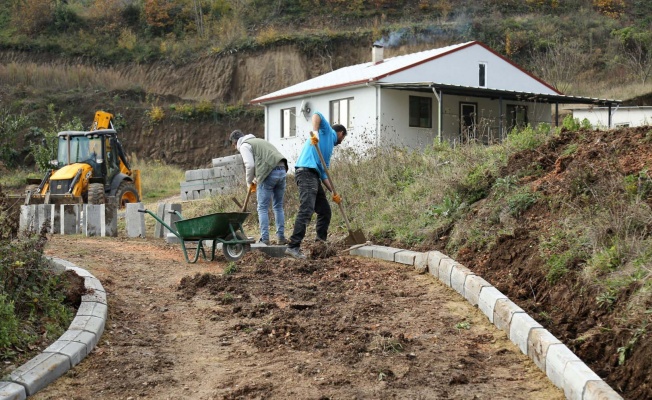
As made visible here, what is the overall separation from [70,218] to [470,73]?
19637 millimetres

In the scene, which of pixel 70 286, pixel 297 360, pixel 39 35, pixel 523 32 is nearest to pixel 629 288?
pixel 297 360

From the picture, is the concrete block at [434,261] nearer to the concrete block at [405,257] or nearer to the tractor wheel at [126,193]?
the concrete block at [405,257]

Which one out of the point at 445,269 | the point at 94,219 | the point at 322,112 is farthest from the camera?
the point at 322,112

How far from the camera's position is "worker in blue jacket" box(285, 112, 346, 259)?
9.99 meters

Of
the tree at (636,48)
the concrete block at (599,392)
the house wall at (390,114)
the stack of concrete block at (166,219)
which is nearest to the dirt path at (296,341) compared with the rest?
the concrete block at (599,392)

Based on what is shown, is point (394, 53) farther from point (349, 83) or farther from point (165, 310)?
point (165, 310)

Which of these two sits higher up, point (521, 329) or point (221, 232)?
point (221, 232)

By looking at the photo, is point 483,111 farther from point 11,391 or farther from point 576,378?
point 11,391

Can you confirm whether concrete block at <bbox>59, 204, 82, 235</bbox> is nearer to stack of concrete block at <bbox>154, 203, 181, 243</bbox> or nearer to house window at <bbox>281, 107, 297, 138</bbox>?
stack of concrete block at <bbox>154, 203, 181, 243</bbox>

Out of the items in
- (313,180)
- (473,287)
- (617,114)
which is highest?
(617,114)

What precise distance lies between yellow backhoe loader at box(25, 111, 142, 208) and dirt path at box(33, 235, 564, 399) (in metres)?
9.71

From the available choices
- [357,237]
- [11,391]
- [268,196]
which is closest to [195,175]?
[268,196]

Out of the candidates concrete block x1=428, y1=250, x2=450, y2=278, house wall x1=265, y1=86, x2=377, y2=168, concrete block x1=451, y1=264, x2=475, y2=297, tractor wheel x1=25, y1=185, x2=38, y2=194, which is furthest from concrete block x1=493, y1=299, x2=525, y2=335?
house wall x1=265, y1=86, x2=377, y2=168

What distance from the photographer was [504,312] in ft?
19.3
